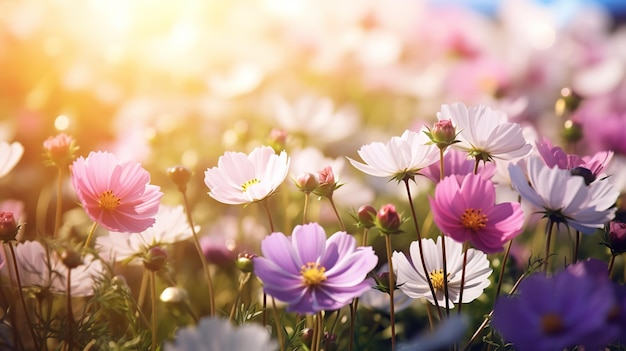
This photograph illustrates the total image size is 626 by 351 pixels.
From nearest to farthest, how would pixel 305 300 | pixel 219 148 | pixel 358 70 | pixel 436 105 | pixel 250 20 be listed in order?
1. pixel 305 300
2. pixel 219 148
3. pixel 436 105
4. pixel 358 70
5. pixel 250 20

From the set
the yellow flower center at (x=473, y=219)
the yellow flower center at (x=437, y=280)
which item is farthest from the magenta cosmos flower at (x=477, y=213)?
the yellow flower center at (x=437, y=280)

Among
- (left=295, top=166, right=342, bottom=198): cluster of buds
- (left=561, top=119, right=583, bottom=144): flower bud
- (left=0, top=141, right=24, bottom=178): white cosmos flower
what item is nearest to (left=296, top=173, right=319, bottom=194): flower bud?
(left=295, top=166, right=342, bottom=198): cluster of buds

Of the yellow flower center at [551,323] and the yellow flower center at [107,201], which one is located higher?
the yellow flower center at [107,201]

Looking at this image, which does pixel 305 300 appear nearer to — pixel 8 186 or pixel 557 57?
pixel 8 186

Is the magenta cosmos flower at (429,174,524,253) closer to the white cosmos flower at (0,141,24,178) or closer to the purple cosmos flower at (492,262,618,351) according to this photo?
the purple cosmos flower at (492,262,618,351)

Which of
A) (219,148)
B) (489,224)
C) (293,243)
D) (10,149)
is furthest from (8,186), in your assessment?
(489,224)

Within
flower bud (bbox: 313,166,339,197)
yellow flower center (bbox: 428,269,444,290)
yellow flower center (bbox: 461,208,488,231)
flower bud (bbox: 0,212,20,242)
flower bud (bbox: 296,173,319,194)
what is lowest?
yellow flower center (bbox: 428,269,444,290)

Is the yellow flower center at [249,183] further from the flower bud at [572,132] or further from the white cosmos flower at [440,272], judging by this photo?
the flower bud at [572,132]
